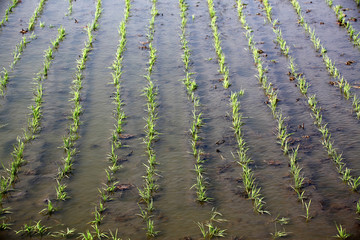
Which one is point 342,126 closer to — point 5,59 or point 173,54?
point 173,54

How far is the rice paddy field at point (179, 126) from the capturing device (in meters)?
3.03

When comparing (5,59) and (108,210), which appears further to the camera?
(5,59)

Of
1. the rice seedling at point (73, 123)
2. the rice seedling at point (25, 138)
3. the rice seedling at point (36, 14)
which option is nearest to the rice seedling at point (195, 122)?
the rice seedling at point (73, 123)

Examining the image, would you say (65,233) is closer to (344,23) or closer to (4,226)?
(4,226)

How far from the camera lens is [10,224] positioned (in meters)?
2.91

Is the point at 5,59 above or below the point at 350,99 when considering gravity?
below

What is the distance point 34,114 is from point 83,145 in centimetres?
76

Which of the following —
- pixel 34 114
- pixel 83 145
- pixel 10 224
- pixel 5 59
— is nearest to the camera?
pixel 10 224

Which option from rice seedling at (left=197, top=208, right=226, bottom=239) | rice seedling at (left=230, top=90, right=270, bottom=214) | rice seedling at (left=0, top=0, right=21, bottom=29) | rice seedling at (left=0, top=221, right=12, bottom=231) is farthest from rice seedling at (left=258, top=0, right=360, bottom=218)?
rice seedling at (left=0, top=0, right=21, bottom=29)

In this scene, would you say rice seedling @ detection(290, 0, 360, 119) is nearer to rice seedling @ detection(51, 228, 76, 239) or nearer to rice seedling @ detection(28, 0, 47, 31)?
rice seedling @ detection(51, 228, 76, 239)

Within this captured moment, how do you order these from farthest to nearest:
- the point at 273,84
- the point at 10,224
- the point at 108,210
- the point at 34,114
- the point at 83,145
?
the point at 273,84 → the point at 34,114 → the point at 83,145 → the point at 108,210 → the point at 10,224

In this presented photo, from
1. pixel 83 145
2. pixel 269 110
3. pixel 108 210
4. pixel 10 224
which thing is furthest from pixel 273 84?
pixel 10 224

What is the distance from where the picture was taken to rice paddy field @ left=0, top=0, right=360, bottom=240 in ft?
9.95

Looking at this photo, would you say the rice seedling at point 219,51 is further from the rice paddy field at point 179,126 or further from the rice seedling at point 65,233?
the rice seedling at point 65,233
